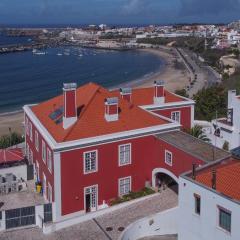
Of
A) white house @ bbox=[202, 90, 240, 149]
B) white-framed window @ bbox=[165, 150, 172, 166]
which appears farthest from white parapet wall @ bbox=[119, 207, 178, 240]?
white house @ bbox=[202, 90, 240, 149]

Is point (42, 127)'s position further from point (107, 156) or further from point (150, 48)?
point (150, 48)

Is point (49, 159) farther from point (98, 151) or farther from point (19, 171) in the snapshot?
point (19, 171)

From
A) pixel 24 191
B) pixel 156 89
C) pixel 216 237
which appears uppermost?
pixel 156 89

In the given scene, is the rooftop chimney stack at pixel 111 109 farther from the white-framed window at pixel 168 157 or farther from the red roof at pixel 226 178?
the red roof at pixel 226 178

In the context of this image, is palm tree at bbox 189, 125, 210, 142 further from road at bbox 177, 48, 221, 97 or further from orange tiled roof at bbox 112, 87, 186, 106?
road at bbox 177, 48, 221, 97

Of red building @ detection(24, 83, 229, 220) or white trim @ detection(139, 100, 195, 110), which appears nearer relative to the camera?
red building @ detection(24, 83, 229, 220)

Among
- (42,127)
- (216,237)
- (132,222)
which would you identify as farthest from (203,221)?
(42,127)

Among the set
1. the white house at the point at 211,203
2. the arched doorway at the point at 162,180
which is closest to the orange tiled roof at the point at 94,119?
the arched doorway at the point at 162,180

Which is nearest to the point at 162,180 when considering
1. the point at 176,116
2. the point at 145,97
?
the point at 176,116
